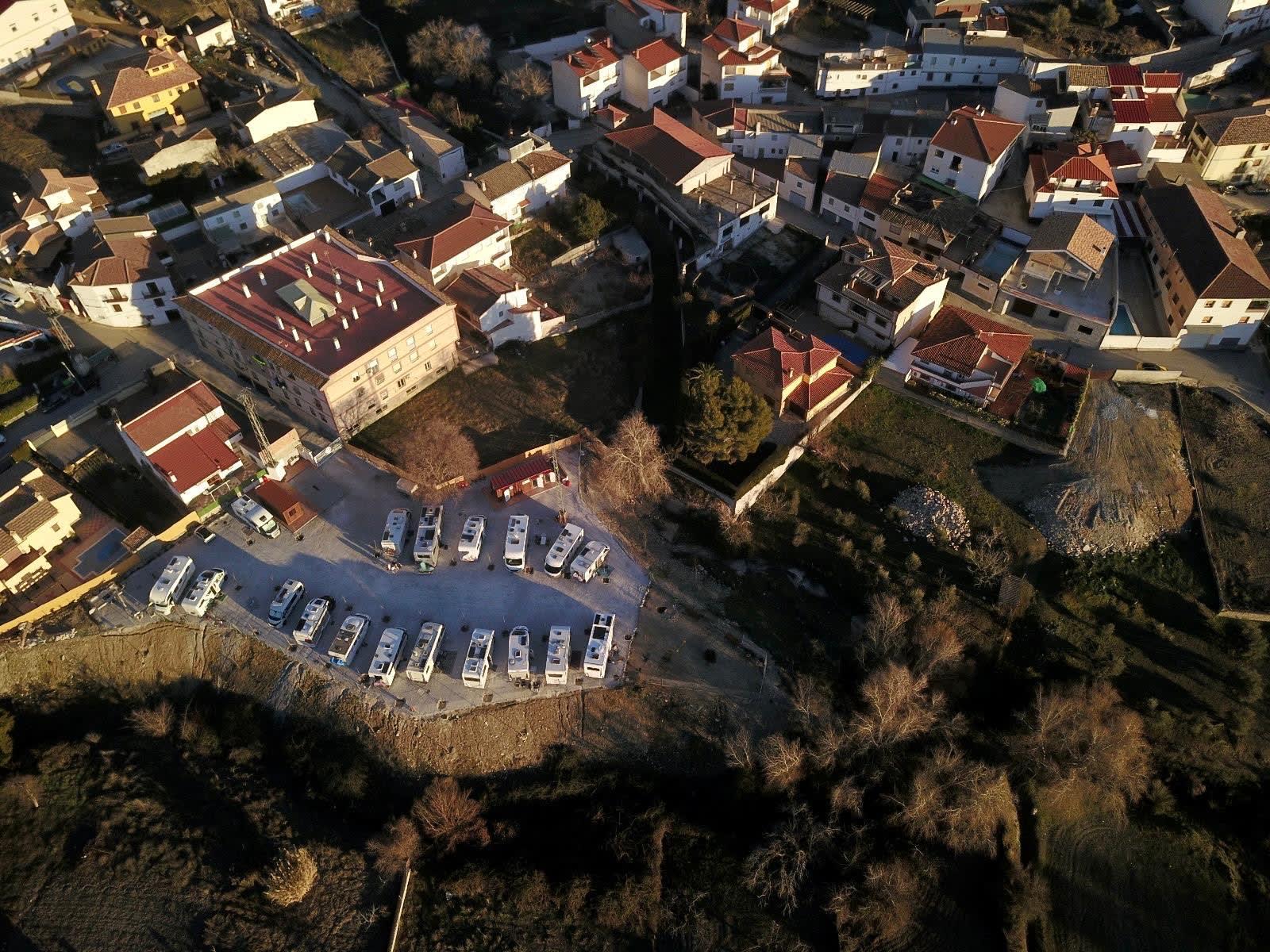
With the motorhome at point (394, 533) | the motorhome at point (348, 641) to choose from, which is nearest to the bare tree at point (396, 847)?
the motorhome at point (348, 641)

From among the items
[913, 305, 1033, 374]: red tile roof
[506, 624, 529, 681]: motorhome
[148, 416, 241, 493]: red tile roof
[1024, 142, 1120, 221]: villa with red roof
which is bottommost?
[506, 624, 529, 681]: motorhome

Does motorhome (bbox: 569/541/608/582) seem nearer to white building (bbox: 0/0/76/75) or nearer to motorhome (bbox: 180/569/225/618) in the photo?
motorhome (bbox: 180/569/225/618)

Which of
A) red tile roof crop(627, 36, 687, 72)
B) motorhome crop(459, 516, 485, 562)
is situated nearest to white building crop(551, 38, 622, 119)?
red tile roof crop(627, 36, 687, 72)

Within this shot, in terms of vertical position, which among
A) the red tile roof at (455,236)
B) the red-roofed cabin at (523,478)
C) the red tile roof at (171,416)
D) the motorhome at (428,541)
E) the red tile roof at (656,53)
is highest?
the red tile roof at (656,53)

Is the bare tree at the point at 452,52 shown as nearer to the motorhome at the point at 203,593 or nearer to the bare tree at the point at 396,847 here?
the motorhome at the point at 203,593

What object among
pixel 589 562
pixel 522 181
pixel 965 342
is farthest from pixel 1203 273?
pixel 522 181

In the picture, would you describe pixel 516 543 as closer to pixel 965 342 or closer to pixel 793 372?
pixel 793 372
